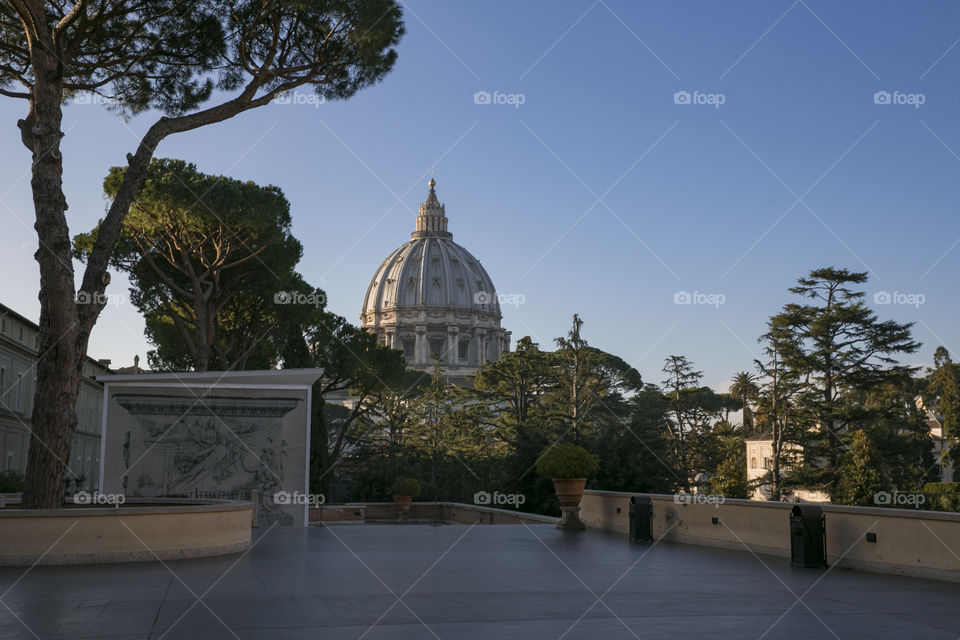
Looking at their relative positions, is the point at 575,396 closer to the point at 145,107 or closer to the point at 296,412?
the point at 296,412

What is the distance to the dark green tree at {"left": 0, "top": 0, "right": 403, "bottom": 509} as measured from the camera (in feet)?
35.6

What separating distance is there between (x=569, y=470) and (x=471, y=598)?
7.74m

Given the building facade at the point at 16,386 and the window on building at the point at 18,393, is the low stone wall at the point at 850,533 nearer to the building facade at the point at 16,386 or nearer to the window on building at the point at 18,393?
the building facade at the point at 16,386

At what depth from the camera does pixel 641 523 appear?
523 inches

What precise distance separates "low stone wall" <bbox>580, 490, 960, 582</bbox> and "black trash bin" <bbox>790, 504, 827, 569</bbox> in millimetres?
262

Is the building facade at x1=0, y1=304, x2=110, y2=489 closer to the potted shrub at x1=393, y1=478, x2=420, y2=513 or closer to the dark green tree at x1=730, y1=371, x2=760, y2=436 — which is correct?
the potted shrub at x1=393, y1=478, x2=420, y2=513

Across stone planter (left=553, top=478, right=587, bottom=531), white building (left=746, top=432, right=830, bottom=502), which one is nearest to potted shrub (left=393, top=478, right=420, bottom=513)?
stone planter (left=553, top=478, right=587, bottom=531)

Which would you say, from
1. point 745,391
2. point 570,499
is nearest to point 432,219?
point 745,391

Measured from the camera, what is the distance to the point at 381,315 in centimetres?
11862

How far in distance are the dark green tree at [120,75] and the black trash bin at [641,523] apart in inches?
307

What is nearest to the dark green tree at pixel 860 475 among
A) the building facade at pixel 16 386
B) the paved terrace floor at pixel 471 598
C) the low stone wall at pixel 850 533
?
the low stone wall at pixel 850 533

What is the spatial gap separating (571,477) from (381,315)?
10471 centimetres

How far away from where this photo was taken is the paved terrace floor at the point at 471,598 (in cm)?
585

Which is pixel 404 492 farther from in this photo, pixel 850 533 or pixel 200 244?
pixel 850 533
